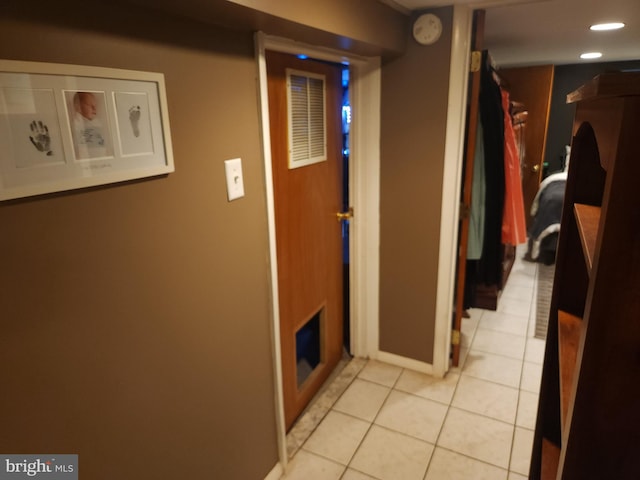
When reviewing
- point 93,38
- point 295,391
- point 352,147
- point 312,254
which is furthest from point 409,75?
point 295,391

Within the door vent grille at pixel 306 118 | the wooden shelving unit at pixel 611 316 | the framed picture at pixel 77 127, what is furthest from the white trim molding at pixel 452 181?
the framed picture at pixel 77 127

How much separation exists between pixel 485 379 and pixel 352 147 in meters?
1.53

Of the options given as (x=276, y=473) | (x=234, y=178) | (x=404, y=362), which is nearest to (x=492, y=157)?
(x=404, y=362)

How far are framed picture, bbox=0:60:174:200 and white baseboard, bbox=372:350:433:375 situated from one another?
6.35ft

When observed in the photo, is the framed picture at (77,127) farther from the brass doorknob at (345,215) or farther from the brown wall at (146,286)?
the brass doorknob at (345,215)

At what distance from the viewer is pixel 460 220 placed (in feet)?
7.41

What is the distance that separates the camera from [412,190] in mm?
2234

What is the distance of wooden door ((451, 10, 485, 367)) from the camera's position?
197cm

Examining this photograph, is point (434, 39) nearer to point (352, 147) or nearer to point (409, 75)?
point (409, 75)

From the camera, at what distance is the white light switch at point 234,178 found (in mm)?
1330

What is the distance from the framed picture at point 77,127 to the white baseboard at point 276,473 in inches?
53.4

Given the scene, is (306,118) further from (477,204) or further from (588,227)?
(588,227)

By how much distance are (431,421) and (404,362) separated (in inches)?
18.4

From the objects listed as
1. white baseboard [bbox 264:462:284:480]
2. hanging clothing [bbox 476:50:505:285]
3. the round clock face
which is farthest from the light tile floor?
the round clock face
